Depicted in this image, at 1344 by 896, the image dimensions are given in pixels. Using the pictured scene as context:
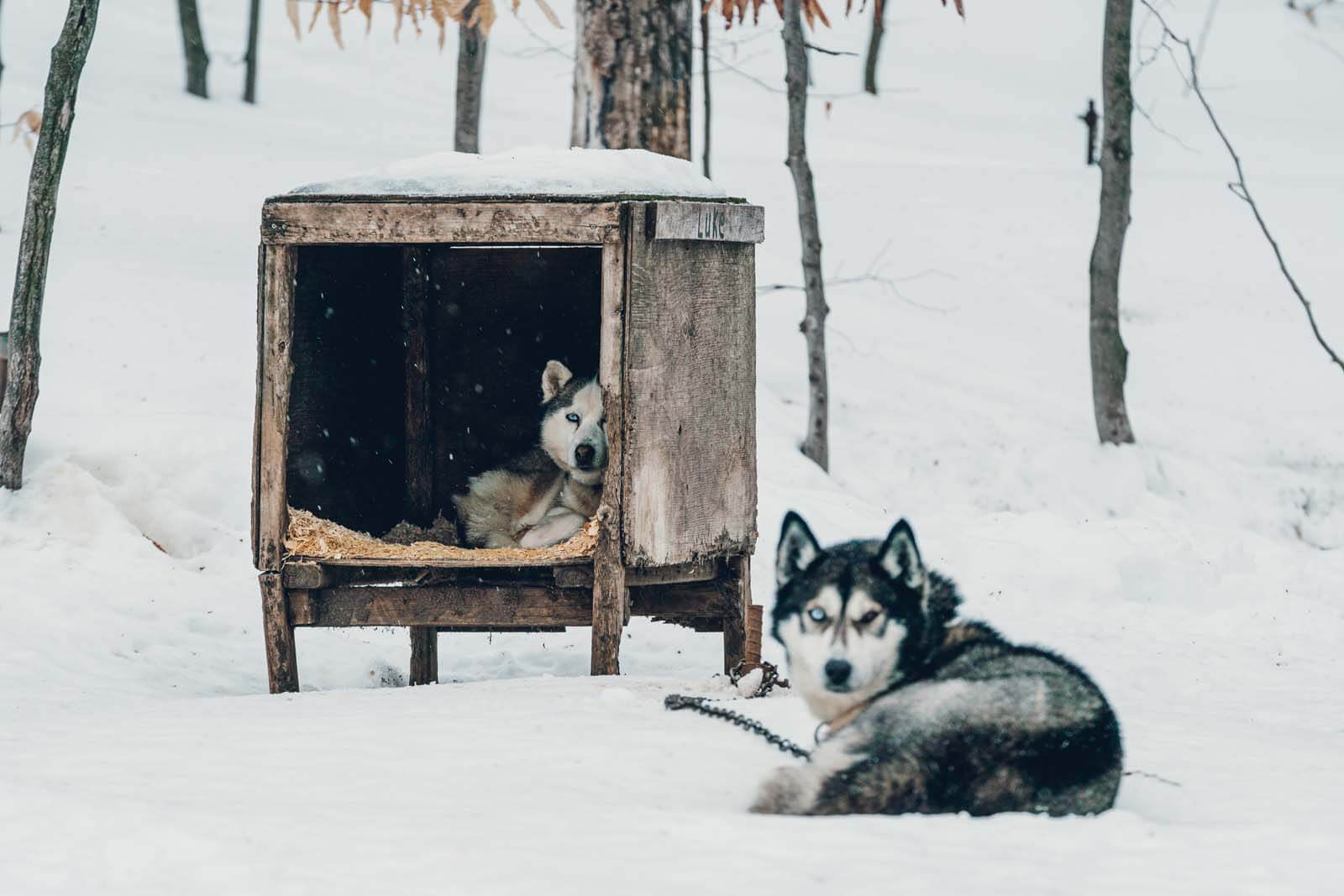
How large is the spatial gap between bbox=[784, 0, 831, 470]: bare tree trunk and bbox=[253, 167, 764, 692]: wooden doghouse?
5.68 meters

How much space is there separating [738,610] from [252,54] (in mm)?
21567

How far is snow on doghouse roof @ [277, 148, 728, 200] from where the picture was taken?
596cm

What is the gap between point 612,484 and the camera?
234 inches

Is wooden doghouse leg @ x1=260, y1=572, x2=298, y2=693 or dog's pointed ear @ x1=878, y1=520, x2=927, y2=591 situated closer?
dog's pointed ear @ x1=878, y1=520, x2=927, y2=591

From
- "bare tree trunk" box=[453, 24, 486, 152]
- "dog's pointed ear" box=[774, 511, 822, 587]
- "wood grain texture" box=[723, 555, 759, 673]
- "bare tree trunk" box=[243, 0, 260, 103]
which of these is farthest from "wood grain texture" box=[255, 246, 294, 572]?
"bare tree trunk" box=[243, 0, 260, 103]

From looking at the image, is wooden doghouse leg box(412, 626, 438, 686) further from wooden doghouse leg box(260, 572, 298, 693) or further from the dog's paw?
the dog's paw

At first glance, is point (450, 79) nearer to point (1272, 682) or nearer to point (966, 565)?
point (966, 565)

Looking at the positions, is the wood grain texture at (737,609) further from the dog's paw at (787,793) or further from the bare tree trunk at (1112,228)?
the bare tree trunk at (1112,228)


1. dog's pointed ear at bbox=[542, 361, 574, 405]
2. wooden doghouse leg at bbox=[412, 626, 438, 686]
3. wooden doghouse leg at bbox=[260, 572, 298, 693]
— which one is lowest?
wooden doghouse leg at bbox=[412, 626, 438, 686]

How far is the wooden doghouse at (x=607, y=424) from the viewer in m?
5.88

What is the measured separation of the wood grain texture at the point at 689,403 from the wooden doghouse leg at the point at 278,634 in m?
1.41

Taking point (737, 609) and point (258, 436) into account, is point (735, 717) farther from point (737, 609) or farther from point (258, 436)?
point (258, 436)

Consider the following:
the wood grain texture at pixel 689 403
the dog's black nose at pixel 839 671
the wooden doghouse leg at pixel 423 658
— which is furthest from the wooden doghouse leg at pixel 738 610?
the dog's black nose at pixel 839 671

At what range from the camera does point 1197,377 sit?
1725 cm
